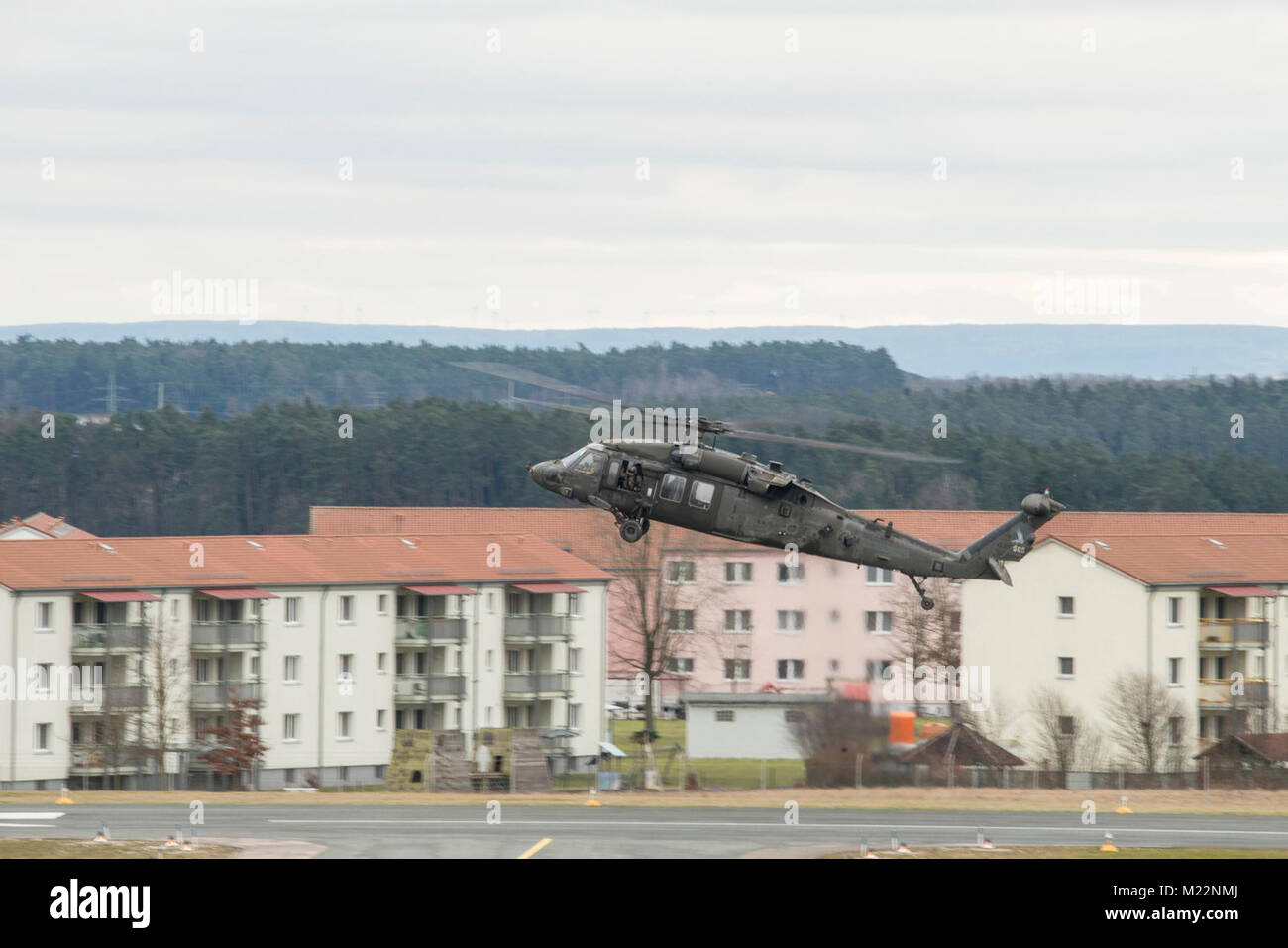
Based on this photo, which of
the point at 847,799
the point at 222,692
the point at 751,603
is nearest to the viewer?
the point at 847,799

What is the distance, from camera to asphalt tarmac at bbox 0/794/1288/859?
41137 millimetres

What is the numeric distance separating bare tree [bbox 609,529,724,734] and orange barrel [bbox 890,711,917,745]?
2045 centimetres

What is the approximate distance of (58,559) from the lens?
73625 mm

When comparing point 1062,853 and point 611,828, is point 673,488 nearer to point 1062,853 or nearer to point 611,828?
point 611,828

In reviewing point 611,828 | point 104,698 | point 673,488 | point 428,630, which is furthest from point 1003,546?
point 428,630

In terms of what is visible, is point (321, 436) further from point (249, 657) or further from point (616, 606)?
point (249, 657)

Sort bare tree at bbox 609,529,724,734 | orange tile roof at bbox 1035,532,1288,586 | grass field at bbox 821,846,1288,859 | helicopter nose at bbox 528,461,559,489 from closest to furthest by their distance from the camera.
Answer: helicopter nose at bbox 528,461,559,489 → grass field at bbox 821,846,1288,859 → orange tile roof at bbox 1035,532,1288,586 → bare tree at bbox 609,529,724,734

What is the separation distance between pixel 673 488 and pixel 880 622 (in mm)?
28321

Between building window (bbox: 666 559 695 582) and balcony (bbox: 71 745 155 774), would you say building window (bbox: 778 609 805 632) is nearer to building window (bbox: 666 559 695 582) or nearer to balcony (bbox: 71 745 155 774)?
building window (bbox: 666 559 695 582)

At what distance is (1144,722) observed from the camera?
218ft

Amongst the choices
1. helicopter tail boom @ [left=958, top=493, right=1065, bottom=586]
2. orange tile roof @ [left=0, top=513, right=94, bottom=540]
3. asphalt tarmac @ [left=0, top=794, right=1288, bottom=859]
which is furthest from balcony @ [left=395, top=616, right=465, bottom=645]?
helicopter tail boom @ [left=958, top=493, right=1065, bottom=586]

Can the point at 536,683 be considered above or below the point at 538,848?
above
